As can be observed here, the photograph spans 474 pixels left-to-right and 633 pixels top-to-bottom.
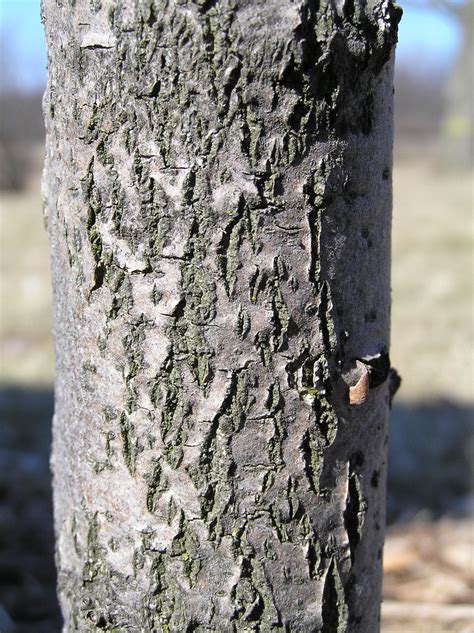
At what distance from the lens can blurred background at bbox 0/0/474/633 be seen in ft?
6.68

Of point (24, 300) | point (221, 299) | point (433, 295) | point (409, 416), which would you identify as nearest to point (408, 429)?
point (409, 416)

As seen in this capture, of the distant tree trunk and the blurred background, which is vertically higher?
the distant tree trunk

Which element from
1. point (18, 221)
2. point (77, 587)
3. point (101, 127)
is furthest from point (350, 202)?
point (18, 221)

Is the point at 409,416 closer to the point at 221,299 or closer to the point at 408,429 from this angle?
the point at 408,429

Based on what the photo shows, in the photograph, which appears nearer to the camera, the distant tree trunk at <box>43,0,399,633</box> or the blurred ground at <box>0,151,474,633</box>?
the distant tree trunk at <box>43,0,399,633</box>

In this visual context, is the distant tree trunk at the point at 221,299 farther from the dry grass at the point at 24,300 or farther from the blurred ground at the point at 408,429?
the dry grass at the point at 24,300

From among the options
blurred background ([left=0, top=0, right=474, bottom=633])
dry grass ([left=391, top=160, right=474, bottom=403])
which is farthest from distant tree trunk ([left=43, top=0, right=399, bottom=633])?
dry grass ([left=391, top=160, right=474, bottom=403])

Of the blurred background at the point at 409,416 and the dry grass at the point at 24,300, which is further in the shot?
the dry grass at the point at 24,300

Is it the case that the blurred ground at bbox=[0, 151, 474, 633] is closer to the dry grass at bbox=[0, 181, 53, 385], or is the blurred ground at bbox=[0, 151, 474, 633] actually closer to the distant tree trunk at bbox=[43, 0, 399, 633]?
the dry grass at bbox=[0, 181, 53, 385]

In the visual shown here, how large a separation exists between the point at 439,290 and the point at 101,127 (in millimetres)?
5420

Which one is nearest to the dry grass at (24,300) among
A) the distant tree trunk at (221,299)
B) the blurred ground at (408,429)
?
the blurred ground at (408,429)

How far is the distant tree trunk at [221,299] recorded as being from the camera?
0.88 meters

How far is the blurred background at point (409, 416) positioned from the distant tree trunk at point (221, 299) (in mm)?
706

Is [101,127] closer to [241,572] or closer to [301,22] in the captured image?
[301,22]
